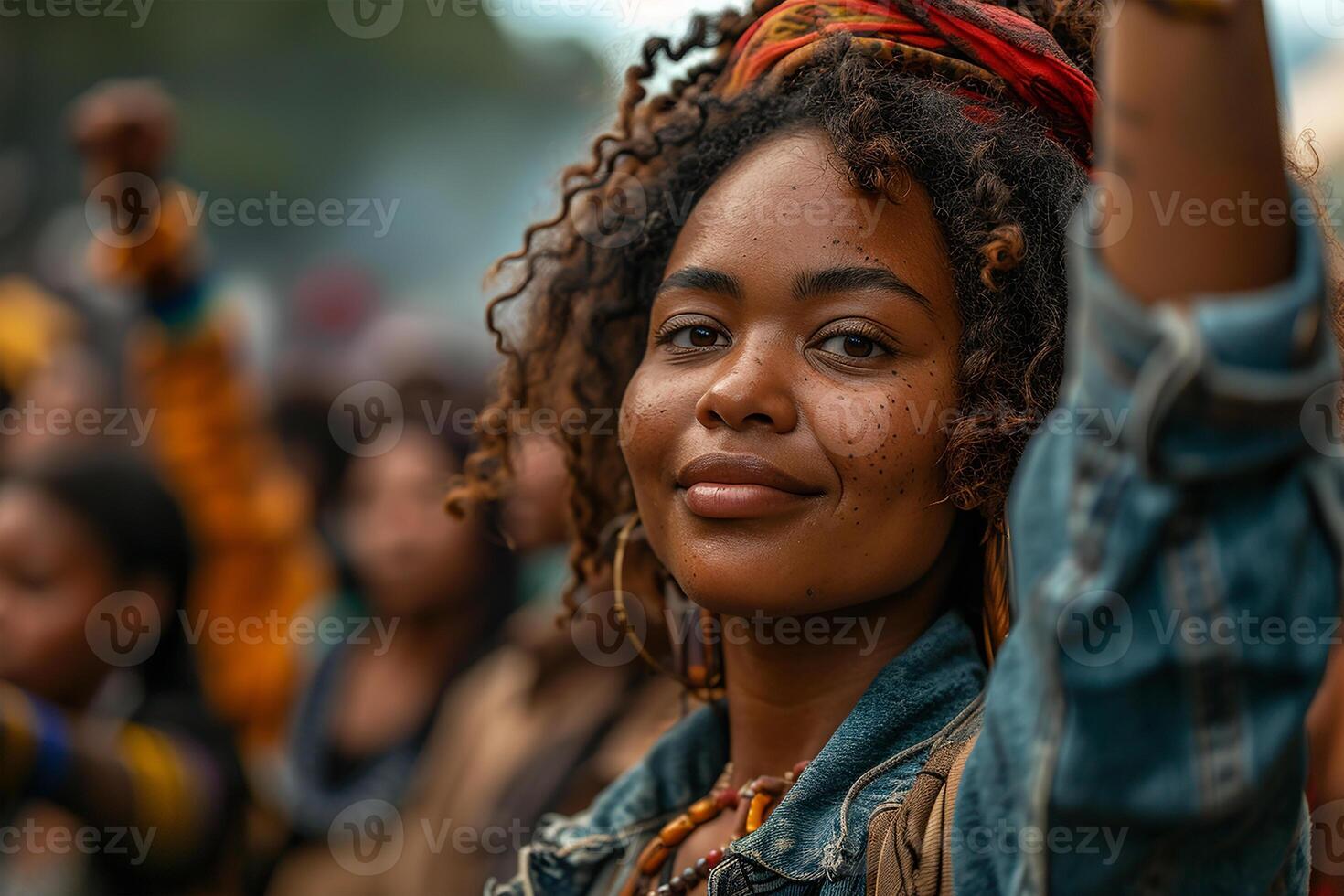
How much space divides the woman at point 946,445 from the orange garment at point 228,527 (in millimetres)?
2070

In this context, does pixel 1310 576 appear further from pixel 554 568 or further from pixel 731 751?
pixel 554 568

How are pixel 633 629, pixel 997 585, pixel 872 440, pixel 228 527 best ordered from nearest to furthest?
pixel 872 440
pixel 997 585
pixel 633 629
pixel 228 527

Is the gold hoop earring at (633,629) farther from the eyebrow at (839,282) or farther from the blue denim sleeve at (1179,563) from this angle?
the blue denim sleeve at (1179,563)

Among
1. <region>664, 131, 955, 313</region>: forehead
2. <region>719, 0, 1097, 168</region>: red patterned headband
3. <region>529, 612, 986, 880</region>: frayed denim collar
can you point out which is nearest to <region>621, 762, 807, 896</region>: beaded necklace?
<region>529, 612, 986, 880</region>: frayed denim collar

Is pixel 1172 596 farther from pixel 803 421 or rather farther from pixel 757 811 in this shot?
pixel 757 811

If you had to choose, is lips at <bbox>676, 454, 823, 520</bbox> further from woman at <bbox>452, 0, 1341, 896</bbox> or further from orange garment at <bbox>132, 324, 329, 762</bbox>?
orange garment at <bbox>132, 324, 329, 762</bbox>

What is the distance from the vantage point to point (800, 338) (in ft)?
5.75

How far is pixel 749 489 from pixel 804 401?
0.13m

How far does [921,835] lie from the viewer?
145 cm

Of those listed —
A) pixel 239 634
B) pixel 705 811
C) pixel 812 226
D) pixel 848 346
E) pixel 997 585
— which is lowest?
pixel 705 811

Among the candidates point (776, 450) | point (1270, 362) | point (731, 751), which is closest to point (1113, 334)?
point (1270, 362)

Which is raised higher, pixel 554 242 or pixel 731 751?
pixel 554 242

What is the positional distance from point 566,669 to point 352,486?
190cm

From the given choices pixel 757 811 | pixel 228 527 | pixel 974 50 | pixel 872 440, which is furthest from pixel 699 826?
pixel 228 527
